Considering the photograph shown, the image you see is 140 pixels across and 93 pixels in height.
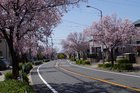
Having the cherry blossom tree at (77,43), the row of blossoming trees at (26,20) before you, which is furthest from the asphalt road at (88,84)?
the cherry blossom tree at (77,43)

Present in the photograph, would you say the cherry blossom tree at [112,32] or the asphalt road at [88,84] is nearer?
the asphalt road at [88,84]

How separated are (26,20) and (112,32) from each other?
23754mm

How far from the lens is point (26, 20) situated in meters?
19.4

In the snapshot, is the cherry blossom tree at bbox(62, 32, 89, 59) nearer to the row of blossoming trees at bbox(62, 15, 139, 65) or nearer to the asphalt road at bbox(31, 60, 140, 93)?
the row of blossoming trees at bbox(62, 15, 139, 65)

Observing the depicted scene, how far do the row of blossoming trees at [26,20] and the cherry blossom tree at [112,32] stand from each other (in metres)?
20.4

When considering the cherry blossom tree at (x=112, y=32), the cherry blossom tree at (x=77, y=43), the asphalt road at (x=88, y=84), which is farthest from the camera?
the cherry blossom tree at (x=77, y=43)

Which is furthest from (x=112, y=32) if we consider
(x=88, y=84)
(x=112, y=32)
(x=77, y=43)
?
(x=77, y=43)

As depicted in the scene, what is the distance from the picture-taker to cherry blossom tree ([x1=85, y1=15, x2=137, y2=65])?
41066 millimetres

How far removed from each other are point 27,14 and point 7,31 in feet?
6.04

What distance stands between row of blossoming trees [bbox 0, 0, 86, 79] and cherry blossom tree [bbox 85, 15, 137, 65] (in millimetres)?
20389

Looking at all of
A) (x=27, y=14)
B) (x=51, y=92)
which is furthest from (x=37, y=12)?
(x=51, y=92)

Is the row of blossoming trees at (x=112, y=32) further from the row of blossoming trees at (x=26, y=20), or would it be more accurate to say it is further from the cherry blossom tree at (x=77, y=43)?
the cherry blossom tree at (x=77, y=43)

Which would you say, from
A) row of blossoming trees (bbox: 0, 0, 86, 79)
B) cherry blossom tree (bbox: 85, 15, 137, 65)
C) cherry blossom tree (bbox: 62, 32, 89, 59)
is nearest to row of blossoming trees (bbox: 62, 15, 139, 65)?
cherry blossom tree (bbox: 85, 15, 137, 65)

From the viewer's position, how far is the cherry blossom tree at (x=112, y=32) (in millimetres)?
41066
